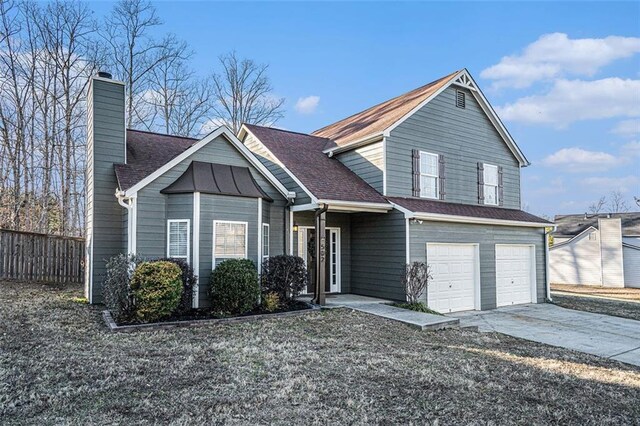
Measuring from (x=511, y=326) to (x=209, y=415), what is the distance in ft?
27.5

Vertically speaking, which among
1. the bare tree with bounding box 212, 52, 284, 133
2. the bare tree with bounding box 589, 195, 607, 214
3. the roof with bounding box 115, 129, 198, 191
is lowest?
the roof with bounding box 115, 129, 198, 191

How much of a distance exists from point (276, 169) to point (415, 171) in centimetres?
423

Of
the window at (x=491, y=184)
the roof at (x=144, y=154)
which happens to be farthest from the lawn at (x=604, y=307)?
the roof at (x=144, y=154)

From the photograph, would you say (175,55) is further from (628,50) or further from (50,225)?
(628,50)

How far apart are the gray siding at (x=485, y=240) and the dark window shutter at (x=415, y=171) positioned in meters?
1.37

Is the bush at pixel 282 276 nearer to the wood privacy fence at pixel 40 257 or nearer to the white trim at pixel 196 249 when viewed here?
the white trim at pixel 196 249

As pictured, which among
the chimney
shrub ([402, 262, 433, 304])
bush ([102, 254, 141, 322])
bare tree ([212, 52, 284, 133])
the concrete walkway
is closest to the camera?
bush ([102, 254, 141, 322])

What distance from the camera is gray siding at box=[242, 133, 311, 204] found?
11.1 meters

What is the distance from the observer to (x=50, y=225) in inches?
779

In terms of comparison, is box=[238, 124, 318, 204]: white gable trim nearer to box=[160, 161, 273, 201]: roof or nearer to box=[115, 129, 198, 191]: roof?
box=[160, 161, 273, 201]: roof

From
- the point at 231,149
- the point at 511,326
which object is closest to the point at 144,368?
the point at 231,149

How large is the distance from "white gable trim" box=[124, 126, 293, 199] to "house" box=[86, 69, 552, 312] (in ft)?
0.10

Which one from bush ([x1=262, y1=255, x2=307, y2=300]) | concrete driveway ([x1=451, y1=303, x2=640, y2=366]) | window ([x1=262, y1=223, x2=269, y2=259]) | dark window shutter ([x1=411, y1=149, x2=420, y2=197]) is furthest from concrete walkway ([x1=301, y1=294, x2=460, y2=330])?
dark window shutter ([x1=411, y1=149, x2=420, y2=197])

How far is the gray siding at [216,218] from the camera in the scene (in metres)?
9.40
